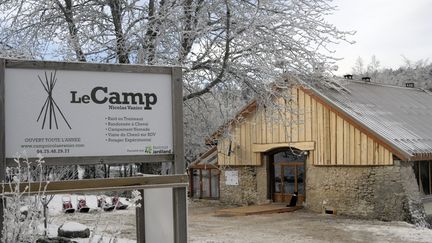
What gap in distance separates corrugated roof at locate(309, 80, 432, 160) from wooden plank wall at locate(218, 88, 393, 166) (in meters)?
0.47

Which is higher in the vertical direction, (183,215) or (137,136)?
(137,136)

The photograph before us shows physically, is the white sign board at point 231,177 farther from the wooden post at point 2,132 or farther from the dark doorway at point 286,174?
Answer: the wooden post at point 2,132

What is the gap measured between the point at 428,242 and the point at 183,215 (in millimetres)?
9604

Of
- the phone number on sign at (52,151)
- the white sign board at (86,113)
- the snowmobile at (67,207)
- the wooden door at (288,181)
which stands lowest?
the snowmobile at (67,207)

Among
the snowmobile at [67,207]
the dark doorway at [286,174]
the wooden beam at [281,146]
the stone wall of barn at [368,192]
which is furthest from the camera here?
the dark doorway at [286,174]

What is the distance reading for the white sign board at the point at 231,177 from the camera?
24250mm

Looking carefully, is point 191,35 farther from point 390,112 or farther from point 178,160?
point 390,112

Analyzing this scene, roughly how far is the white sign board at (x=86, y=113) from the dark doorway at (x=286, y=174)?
1624cm

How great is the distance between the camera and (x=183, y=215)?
538 cm

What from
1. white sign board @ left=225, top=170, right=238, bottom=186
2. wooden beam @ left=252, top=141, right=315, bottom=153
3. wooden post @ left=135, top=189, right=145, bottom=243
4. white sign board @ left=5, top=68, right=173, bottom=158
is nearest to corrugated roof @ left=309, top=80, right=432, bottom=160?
wooden beam @ left=252, top=141, right=315, bottom=153

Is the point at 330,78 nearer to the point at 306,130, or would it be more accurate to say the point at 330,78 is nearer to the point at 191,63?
the point at 191,63

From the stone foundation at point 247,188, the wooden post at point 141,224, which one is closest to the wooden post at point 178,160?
the wooden post at point 141,224

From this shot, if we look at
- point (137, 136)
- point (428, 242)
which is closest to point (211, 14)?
point (137, 136)

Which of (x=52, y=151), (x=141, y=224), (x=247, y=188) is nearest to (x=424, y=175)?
(x=247, y=188)
